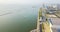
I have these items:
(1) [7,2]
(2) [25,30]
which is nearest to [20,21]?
(2) [25,30]

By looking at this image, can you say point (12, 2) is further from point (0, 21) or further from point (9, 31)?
point (9, 31)

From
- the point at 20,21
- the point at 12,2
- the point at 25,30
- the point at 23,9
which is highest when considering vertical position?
the point at 12,2

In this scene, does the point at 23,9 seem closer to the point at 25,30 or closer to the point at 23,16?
the point at 23,16

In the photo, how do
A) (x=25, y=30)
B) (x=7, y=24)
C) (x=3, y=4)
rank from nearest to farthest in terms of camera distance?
(x=25, y=30) < (x=7, y=24) < (x=3, y=4)

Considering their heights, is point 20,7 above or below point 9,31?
above

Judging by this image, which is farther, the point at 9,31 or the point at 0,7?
the point at 0,7

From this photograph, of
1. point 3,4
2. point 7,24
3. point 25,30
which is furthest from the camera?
point 3,4
